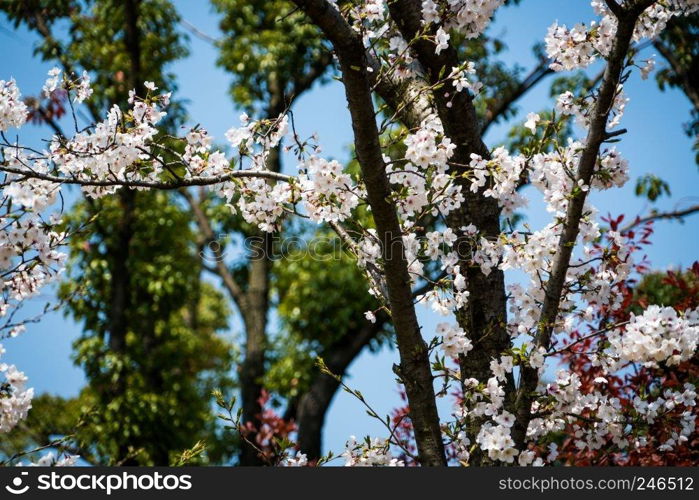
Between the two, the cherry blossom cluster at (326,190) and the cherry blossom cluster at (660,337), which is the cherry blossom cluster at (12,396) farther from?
the cherry blossom cluster at (660,337)

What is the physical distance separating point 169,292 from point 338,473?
7294mm

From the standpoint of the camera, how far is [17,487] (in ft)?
11.0

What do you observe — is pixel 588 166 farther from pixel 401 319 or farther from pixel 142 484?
pixel 142 484

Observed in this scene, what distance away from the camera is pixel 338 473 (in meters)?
3.20

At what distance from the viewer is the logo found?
3.34 m

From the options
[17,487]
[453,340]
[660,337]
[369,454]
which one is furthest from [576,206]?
[17,487]

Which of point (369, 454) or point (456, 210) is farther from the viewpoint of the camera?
point (456, 210)

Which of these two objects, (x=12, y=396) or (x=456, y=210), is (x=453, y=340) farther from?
(x=12, y=396)

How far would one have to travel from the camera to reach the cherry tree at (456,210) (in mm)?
3178

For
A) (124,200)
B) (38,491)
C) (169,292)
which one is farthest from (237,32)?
(38,491)

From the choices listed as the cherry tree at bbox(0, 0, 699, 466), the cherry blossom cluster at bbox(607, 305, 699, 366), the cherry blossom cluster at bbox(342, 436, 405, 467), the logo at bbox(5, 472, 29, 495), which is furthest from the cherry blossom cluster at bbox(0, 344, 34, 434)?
the cherry blossom cluster at bbox(607, 305, 699, 366)

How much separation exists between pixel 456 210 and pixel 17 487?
2357mm

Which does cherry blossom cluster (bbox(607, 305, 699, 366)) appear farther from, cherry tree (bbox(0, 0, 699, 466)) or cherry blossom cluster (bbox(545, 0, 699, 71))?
cherry blossom cluster (bbox(545, 0, 699, 71))

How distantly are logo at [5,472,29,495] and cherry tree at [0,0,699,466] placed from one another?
0.45 meters
